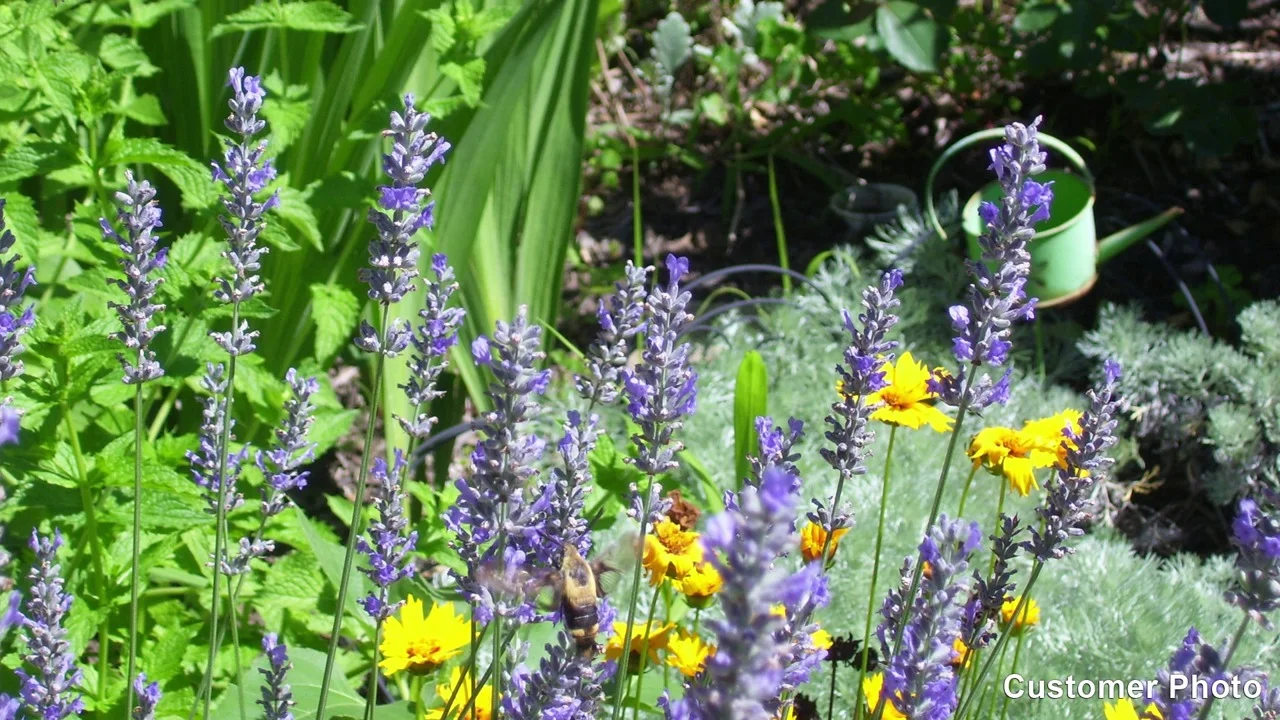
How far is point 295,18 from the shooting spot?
1889mm

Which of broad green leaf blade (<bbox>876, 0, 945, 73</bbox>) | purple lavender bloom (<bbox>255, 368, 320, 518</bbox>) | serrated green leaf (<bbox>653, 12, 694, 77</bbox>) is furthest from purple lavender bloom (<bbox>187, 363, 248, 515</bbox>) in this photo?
serrated green leaf (<bbox>653, 12, 694, 77</bbox>)

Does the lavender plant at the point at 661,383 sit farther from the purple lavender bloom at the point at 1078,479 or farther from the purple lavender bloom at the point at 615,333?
the purple lavender bloom at the point at 1078,479

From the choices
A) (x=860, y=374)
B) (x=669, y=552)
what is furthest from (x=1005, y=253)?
(x=669, y=552)

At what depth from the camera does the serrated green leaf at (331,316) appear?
1981mm

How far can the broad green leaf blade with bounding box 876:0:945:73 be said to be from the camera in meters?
3.04

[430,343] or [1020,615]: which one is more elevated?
[430,343]

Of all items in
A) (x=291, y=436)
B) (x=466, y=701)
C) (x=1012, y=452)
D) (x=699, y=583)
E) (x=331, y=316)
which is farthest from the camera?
(x=331, y=316)

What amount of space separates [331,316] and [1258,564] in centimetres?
149

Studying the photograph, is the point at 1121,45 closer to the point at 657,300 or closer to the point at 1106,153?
the point at 1106,153

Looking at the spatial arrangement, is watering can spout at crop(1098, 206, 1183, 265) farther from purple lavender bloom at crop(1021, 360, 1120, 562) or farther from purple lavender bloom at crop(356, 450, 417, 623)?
purple lavender bloom at crop(356, 450, 417, 623)

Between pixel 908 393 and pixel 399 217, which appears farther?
pixel 908 393

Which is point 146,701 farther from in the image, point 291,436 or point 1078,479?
point 1078,479

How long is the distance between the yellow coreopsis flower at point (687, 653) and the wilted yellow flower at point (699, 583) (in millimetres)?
44

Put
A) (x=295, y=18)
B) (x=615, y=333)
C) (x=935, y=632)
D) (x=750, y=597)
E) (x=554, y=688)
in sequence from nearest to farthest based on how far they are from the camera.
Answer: (x=750, y=597)
(x=935, y=632)
(x=554, y=688)
(x=615, y=333)
(x=295, y=18)
